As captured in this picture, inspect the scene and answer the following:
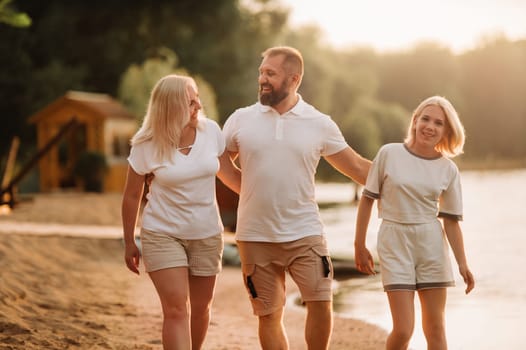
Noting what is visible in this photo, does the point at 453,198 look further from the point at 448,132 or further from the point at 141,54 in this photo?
the point at 141,54

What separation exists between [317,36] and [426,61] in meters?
18.2

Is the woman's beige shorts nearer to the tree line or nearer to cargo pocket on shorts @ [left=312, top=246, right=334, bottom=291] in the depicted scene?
cargo pocket on shorts @ [left=312, top=246, right=334, bottom=291]

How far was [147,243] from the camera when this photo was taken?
510 centimetres

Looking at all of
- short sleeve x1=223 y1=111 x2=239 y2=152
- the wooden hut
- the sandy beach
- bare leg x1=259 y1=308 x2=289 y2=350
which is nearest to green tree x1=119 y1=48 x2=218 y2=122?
the wooden hut

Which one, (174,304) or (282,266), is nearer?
(174,304)

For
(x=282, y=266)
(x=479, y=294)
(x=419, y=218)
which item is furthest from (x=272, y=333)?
(x=479, y=294)

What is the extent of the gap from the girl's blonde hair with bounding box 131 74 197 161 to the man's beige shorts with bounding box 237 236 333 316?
82 centimetres

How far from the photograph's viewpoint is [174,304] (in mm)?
5066

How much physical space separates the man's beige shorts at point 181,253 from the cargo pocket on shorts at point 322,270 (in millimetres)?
605

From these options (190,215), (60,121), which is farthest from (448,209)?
(60,121)

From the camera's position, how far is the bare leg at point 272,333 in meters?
5.40

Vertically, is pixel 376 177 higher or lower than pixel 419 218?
higher

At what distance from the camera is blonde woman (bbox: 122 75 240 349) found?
5.07 metres

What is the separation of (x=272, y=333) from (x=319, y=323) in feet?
0.98
